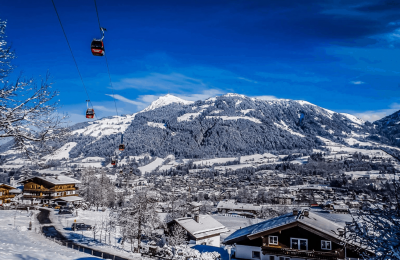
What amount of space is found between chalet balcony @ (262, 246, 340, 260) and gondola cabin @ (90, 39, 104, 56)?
19.5 m

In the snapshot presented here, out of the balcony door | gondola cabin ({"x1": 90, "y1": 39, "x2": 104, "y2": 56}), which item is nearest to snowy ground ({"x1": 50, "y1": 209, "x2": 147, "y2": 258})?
the balcony door

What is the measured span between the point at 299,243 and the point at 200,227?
1731 cm

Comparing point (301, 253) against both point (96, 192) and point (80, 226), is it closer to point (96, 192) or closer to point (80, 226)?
point (80, 226)

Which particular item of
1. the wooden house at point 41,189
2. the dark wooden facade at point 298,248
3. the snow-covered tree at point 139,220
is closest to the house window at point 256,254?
the dark wooden facade at point 298,248

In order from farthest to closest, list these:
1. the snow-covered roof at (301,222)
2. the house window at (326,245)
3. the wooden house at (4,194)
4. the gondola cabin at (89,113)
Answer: the wooden house at (4,194), the gondola cabin at (89,113), the snow-covered roof at (301,222), the house window at (326,245)

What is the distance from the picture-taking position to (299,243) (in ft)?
72.1

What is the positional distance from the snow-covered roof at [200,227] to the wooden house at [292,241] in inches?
481

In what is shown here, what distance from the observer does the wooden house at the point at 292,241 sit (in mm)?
21078

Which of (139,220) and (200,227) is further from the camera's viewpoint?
(200,227)

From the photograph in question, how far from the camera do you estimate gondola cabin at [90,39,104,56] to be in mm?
11794

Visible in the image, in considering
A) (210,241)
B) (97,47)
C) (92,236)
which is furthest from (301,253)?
A: (92,236)

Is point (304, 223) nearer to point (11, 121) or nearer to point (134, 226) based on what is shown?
point (134, 226)

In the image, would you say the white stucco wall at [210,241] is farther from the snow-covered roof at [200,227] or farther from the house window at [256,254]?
the house window at [256,254]

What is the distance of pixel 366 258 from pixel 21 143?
37.1ft
